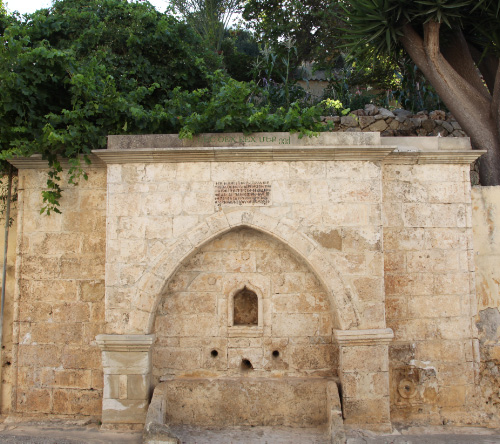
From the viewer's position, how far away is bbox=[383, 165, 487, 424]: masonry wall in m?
5.16

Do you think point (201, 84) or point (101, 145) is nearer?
point (101, 145)

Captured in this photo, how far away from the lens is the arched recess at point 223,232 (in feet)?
16.1

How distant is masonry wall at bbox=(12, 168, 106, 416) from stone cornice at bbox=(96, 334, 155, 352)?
0.45m

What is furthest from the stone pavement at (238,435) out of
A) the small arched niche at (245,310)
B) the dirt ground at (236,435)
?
the small arched niche at (245,310)

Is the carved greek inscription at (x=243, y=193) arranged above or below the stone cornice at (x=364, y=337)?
above

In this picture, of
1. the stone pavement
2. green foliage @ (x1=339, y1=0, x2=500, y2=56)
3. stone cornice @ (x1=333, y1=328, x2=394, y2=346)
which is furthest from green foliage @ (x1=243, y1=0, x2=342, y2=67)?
the stone pavement

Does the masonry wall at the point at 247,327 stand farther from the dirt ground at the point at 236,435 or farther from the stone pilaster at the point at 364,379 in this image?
the dirt ground at the point at 236,435

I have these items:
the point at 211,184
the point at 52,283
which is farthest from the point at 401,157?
the point at 52,283

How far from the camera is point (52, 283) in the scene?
17.5ft

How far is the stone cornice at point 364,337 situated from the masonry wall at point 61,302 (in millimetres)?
2645

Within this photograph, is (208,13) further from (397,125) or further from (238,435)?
(238,435)

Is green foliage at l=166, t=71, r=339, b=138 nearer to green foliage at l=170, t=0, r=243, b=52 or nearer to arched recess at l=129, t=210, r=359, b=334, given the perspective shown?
arched recess at l=129, t=210, r=359, b=334

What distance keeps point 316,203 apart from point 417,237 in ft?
4.15

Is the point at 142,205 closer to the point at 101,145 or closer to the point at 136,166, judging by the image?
the point at 136,166
